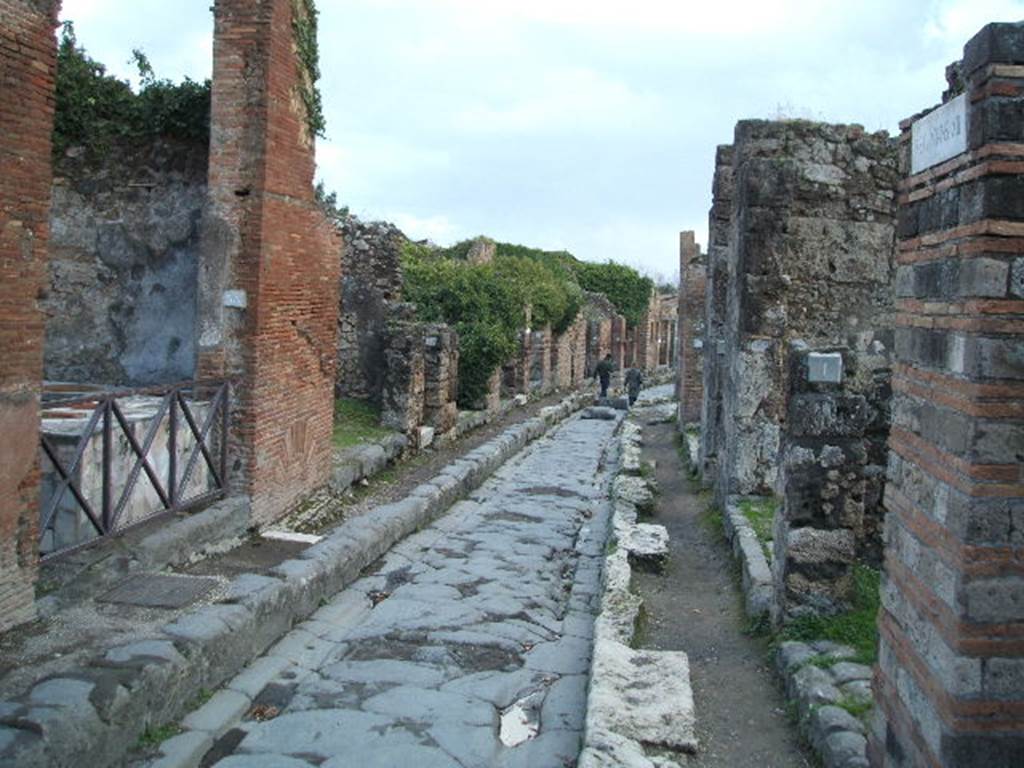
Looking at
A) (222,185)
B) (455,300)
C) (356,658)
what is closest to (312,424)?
(222,185)

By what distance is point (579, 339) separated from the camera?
29328mm

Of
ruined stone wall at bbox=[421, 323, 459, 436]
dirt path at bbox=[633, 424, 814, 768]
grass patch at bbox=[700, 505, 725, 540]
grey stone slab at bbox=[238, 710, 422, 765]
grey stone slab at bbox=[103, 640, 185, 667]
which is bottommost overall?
grey stone slab at bbox=[238, 710, 422, 765]

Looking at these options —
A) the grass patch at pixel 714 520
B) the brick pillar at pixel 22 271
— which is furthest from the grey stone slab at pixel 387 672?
the grass patch at pixel 714 520

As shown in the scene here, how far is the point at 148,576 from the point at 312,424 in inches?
133

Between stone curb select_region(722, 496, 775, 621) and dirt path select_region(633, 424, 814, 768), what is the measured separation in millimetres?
143

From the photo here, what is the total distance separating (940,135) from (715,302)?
10056 millimetres

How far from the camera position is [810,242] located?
30.4 feet

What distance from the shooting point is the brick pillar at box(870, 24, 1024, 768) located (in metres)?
2.86

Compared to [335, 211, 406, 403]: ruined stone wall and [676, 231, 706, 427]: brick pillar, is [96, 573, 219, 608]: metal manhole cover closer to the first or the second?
[335, 211, 406, 403]: ruined stone wall

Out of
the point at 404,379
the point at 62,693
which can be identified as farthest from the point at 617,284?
the point at 62,693

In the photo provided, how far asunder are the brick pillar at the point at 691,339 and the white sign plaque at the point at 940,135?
14233 mm

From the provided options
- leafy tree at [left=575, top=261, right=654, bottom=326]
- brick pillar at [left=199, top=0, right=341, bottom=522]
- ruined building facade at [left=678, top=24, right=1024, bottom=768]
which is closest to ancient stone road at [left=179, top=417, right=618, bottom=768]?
brick pillar at [left=199, top=0, right=341, bottom=522]

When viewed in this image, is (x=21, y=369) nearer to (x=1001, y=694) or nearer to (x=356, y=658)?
(x=356, y=658)

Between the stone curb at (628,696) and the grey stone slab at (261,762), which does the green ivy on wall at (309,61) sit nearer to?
the stone curb at (628,696)
